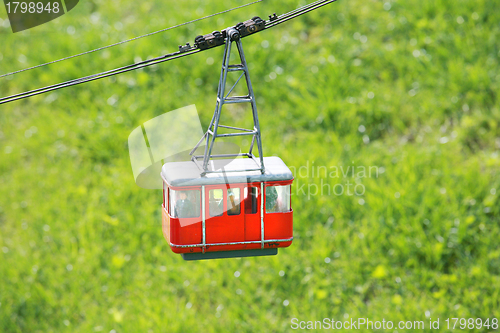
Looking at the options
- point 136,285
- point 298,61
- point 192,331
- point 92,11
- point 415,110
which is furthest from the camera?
point 92,11

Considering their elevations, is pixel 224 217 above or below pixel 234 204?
below

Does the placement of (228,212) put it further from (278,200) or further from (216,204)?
(278,200)

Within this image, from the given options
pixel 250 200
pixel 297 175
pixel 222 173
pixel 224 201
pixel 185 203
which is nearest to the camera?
pixel 222 173

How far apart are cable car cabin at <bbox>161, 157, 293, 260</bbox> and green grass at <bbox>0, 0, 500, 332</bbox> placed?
27.6 feet

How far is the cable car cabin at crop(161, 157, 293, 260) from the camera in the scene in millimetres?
5177

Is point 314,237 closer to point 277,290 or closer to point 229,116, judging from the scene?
point 277,290

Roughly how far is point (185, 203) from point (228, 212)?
45 cm

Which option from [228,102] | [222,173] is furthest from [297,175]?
[228,102]

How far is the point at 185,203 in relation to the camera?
532 cm

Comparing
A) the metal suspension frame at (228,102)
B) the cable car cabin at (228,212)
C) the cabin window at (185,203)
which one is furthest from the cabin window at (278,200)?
the cabin window at (185,203)

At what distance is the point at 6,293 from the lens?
49.2 ft

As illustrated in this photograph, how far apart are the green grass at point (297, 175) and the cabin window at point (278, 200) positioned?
8.39m

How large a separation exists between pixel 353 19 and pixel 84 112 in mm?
9371

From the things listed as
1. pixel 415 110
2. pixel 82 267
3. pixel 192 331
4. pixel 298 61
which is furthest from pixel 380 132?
pixel 82 267
